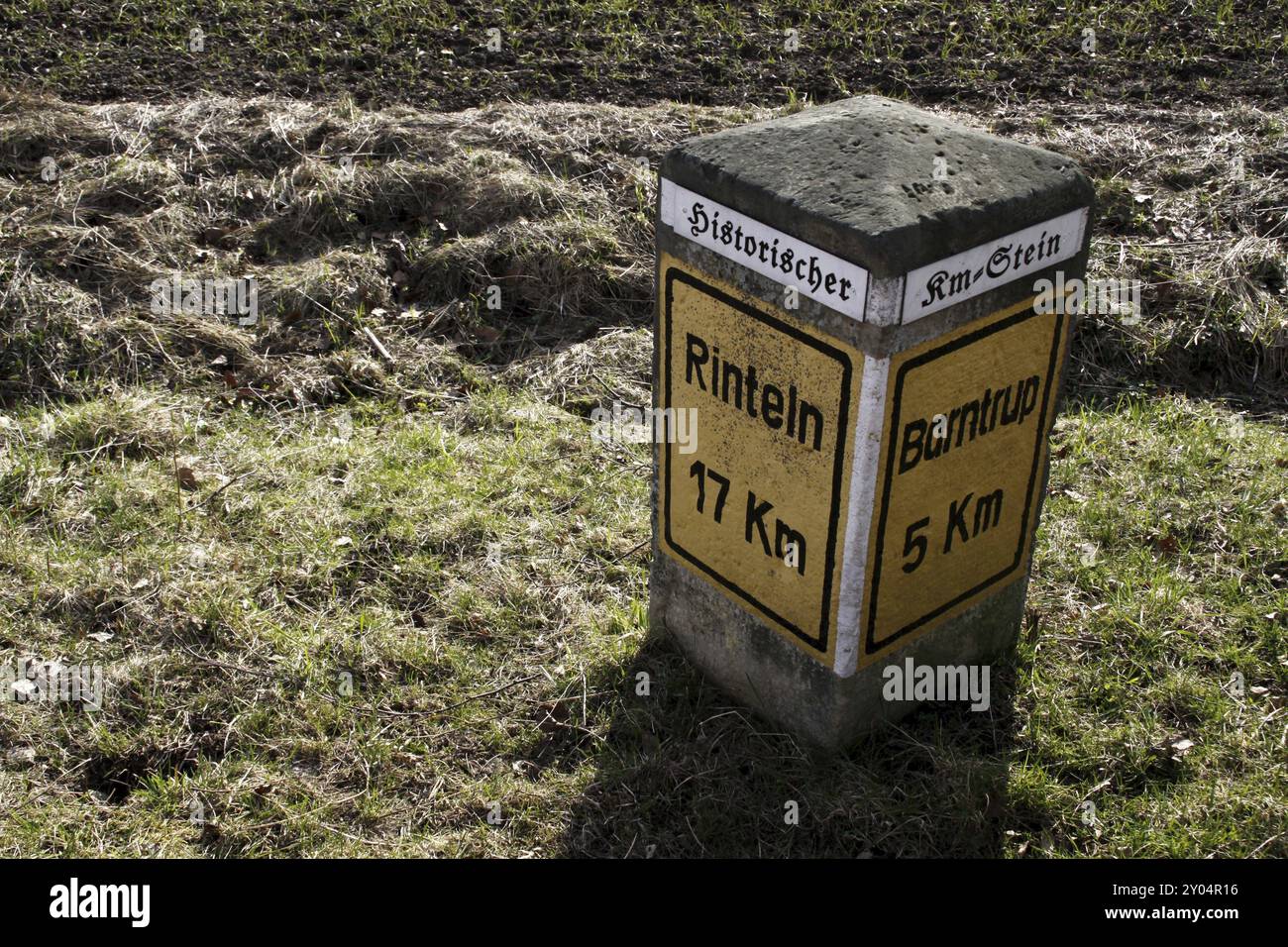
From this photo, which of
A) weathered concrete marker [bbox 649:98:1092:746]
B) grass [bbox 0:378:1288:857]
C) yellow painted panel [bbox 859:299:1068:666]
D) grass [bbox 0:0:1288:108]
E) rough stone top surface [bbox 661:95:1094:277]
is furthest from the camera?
grass [bbox 0:0:1288:108]

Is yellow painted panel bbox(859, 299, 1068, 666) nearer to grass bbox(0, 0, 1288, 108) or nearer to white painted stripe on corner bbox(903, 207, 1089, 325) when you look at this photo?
white painted stripe on corner bbox(903, 207, 1089, 325)

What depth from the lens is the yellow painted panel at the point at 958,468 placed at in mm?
3029

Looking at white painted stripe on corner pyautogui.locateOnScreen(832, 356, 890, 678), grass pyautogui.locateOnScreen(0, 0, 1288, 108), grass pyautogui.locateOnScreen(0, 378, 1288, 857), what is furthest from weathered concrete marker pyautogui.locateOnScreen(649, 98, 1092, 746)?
grass pyautogui.locateOnScreen(0, 0, 1288, 108)

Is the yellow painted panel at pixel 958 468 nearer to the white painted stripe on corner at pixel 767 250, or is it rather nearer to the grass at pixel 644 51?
the white painted stripe on corner at pixel 767 250

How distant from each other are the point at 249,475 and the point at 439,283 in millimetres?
1539

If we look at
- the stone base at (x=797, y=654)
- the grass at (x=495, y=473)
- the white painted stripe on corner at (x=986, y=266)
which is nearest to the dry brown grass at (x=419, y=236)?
the grass at (x=495, y=473)

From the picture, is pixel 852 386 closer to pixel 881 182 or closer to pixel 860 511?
pixel 860 511

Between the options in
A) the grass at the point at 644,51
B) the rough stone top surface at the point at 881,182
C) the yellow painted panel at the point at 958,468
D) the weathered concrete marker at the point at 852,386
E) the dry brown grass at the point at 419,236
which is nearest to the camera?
the rough stone top surface at the point at 881,182

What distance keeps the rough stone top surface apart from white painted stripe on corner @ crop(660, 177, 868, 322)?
3cm

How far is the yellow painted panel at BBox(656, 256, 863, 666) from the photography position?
9.95ft

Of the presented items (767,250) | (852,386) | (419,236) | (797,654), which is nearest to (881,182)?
(767,250)

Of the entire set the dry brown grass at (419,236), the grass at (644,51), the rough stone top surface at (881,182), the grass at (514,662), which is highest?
the rough stone top surface at (881,182)

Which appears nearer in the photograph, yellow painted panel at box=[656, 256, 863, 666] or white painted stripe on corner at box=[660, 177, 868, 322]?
white painted stripe on corner at box=[660, 177, 868, 322]

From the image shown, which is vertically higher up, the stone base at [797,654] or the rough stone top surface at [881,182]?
the rough stone top surface at [881,182]
